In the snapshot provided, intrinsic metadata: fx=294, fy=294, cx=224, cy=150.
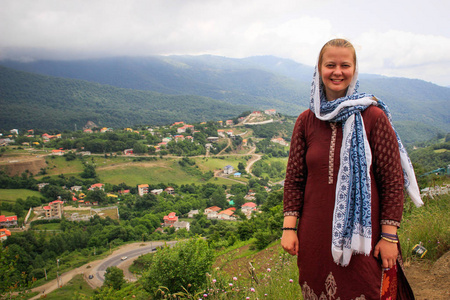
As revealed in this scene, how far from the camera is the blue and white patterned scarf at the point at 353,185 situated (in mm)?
1180

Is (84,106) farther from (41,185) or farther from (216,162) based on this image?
Result: (216,162)

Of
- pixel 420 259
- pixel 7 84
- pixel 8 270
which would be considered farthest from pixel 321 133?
pixel 7 84

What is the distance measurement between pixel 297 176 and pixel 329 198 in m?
0.19

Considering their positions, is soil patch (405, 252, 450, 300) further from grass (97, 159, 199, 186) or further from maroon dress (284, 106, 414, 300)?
grass (97, 159, 199, 186)

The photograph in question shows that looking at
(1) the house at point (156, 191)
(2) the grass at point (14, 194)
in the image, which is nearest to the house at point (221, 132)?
(1) the house at point (156, 191)

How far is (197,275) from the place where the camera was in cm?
365

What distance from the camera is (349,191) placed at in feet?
3.96

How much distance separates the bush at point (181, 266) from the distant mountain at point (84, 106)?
→ 319ft

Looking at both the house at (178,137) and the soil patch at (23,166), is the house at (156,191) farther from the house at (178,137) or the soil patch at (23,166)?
the house at (178,137)

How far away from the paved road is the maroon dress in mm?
20132

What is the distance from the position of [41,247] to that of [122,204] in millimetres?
10305

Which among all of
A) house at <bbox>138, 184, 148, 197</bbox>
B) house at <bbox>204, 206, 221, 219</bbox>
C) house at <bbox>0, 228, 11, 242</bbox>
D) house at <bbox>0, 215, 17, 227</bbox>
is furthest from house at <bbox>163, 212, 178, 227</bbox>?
house at <bbox>0, 215, 17, 227</bbox>

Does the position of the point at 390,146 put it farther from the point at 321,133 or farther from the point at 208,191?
the point at 208,191

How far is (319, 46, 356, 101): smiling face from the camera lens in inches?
51.5
